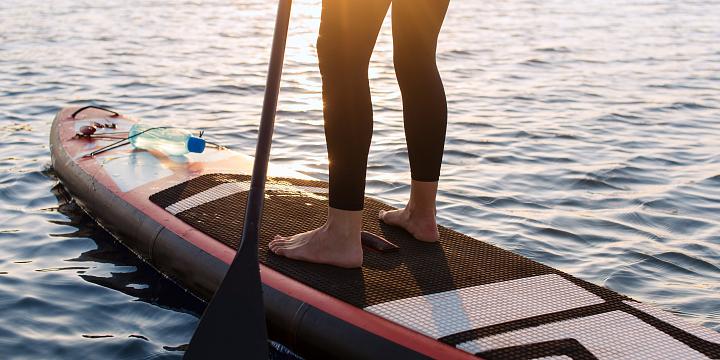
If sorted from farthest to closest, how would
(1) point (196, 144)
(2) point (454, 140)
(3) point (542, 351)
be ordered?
(2) point (454, 140) → (1) point (196, 144) → (3) point (542, 351)

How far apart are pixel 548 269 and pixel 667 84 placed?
20.9 feet

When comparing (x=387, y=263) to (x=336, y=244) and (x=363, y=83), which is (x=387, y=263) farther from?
(x=363, y=83)

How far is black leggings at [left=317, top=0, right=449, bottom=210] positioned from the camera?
2.79 m

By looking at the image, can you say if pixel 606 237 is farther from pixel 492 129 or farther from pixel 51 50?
pixel 51 50

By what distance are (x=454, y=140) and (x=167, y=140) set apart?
2.52 meters

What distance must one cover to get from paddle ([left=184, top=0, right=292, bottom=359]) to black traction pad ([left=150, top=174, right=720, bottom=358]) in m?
0.35

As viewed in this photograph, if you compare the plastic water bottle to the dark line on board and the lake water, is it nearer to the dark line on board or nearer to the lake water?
the lake water

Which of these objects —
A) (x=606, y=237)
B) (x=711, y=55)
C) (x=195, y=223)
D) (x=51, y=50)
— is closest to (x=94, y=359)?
(x=195, y=223)

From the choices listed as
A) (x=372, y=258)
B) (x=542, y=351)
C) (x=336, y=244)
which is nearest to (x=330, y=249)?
(x=336, y=244)

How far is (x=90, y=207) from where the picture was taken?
4281mm

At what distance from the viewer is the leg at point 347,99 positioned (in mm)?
2775

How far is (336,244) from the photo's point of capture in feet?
9.99

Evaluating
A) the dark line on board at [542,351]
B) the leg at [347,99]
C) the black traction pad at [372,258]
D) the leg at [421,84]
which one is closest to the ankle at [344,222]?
the leg at [347,99]

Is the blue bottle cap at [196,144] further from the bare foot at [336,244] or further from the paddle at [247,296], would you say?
the paddle at [247,296]
